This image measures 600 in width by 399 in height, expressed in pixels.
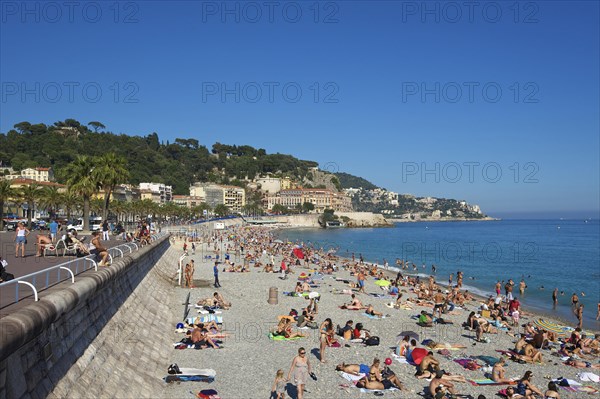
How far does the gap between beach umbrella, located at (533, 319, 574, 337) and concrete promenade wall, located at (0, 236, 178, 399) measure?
14.9 m

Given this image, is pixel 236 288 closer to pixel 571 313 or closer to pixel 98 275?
pixel 98 275

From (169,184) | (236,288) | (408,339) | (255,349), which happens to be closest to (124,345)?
→ (255,349)

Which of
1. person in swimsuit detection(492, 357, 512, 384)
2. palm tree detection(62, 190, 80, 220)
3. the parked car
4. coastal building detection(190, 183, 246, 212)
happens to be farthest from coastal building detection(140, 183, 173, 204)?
person in swimsuit detection(492, 357, 512, 384)

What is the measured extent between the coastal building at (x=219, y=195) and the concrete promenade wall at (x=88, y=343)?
137648mm

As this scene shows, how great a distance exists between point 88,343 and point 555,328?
18382 millimetres

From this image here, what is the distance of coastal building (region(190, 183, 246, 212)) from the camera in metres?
153

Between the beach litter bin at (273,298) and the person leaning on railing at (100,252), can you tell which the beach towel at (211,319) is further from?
the person leaning on railing at (100,252)

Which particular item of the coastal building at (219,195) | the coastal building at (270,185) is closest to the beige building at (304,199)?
the coastal building at (270,185)

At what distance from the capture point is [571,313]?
1025 inches

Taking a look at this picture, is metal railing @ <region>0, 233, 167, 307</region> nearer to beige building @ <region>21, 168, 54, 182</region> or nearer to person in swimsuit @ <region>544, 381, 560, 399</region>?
person in swimsuit @ <region>544, 381, 560, 399</region>

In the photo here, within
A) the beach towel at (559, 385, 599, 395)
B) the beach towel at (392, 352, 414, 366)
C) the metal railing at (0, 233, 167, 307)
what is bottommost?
the beach towel at (559, 385, 599, 395)

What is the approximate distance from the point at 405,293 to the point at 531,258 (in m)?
40.5

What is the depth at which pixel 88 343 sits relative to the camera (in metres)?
8.73

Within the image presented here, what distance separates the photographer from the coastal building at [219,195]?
153 metres
